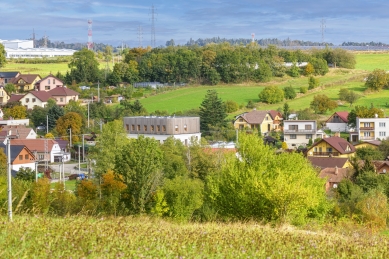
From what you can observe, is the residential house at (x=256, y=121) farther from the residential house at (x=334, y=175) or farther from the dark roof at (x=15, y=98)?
the dark roof at (x=15, y=98)

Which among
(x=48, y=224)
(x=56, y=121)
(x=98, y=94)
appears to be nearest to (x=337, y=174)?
(x=56, y=121)

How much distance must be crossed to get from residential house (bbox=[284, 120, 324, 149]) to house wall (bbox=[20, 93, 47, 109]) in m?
15.2

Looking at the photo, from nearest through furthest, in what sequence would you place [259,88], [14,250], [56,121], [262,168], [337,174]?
1. [14,250]
2. [262,168]
3. [337,174]
4. [56,121]
5. [259,88]

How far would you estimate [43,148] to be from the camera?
1055 inches

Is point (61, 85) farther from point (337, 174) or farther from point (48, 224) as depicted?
point (48, 224)

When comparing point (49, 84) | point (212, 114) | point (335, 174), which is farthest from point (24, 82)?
point (335, 174)

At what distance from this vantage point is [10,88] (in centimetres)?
4319

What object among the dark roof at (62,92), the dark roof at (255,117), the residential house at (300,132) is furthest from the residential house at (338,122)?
the dark roof at (62,92)

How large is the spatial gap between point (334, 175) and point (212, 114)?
11.1m

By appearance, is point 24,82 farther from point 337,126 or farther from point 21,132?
point 337,126

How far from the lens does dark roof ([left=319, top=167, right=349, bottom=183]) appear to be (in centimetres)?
2140

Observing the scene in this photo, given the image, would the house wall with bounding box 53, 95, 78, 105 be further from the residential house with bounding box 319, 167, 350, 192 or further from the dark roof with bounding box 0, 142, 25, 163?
the residential house with bounding box 319, 167, 350, 192

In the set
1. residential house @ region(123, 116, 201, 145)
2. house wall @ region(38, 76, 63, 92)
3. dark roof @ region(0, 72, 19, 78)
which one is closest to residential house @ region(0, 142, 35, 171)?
residential house @ region(123, 116, 201, 145)

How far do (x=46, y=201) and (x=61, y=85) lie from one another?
3115 centimetres
